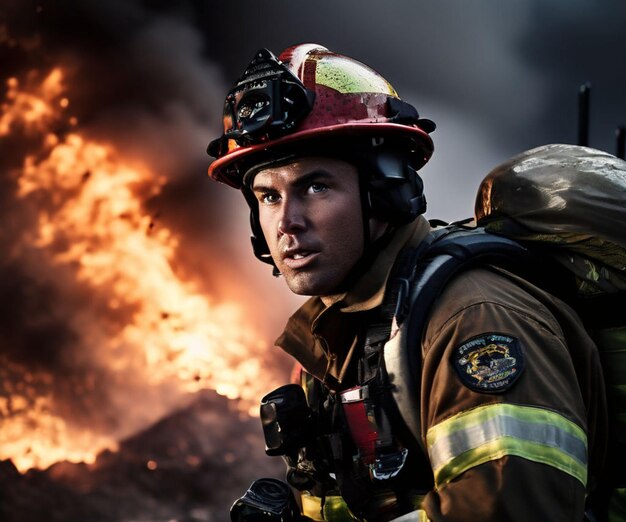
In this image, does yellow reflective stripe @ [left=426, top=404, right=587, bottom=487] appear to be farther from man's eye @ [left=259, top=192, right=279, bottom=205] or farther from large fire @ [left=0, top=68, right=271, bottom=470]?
large fire @ [left=0, top=68, right=271, bottom=470]

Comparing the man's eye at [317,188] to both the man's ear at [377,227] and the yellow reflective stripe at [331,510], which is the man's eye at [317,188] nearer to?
the man's ear at [377,227]

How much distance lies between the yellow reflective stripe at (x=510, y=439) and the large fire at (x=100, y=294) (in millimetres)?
6870

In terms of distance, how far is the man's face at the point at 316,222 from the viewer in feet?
9.21

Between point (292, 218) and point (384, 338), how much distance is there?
59 centimetres

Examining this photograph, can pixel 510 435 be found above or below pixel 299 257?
below

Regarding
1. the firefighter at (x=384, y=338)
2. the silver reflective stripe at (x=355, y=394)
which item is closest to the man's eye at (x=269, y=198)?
the firefighter at (x=384, y=338)

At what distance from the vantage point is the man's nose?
2791mm

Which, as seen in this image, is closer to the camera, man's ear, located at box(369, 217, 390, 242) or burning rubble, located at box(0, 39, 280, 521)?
man's ear, located at box(369, 217, 390, 242)

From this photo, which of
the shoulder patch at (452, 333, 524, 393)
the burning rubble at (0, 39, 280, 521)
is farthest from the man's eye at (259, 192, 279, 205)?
the burning rubble at (0, 39, 280, 521)

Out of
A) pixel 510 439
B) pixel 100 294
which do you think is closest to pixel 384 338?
pixel 510 439

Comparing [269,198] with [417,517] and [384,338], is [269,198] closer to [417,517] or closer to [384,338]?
[384,338]

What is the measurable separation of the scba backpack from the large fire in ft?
21.0

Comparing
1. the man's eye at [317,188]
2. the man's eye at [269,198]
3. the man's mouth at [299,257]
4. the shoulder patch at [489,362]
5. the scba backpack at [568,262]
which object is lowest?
the shoulder patch at [489,362]

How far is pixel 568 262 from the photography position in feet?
8.68
